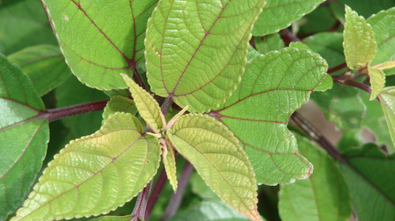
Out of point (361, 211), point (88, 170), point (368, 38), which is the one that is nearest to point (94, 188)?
point (88, 170)

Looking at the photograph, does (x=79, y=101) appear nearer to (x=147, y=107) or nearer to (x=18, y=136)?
(x=18, y=136)

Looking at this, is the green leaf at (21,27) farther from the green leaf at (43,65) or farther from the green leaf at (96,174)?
the green leaf at (96,174)

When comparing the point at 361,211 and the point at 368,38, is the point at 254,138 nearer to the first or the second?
the point at 368,38

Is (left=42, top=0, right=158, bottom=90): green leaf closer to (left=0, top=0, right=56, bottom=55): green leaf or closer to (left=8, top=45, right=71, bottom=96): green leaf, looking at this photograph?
(left=8, top=45, right=71, bottom=96): green leaf

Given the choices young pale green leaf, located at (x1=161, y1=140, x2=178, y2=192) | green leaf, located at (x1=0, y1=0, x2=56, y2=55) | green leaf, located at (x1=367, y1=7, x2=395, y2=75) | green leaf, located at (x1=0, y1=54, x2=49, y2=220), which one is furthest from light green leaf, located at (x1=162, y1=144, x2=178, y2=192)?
green leaf, located at (x1=0, y1=0, x2=56, y2=55)

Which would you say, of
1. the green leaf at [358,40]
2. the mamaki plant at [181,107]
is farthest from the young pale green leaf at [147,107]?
the green leaf at [358,40]
